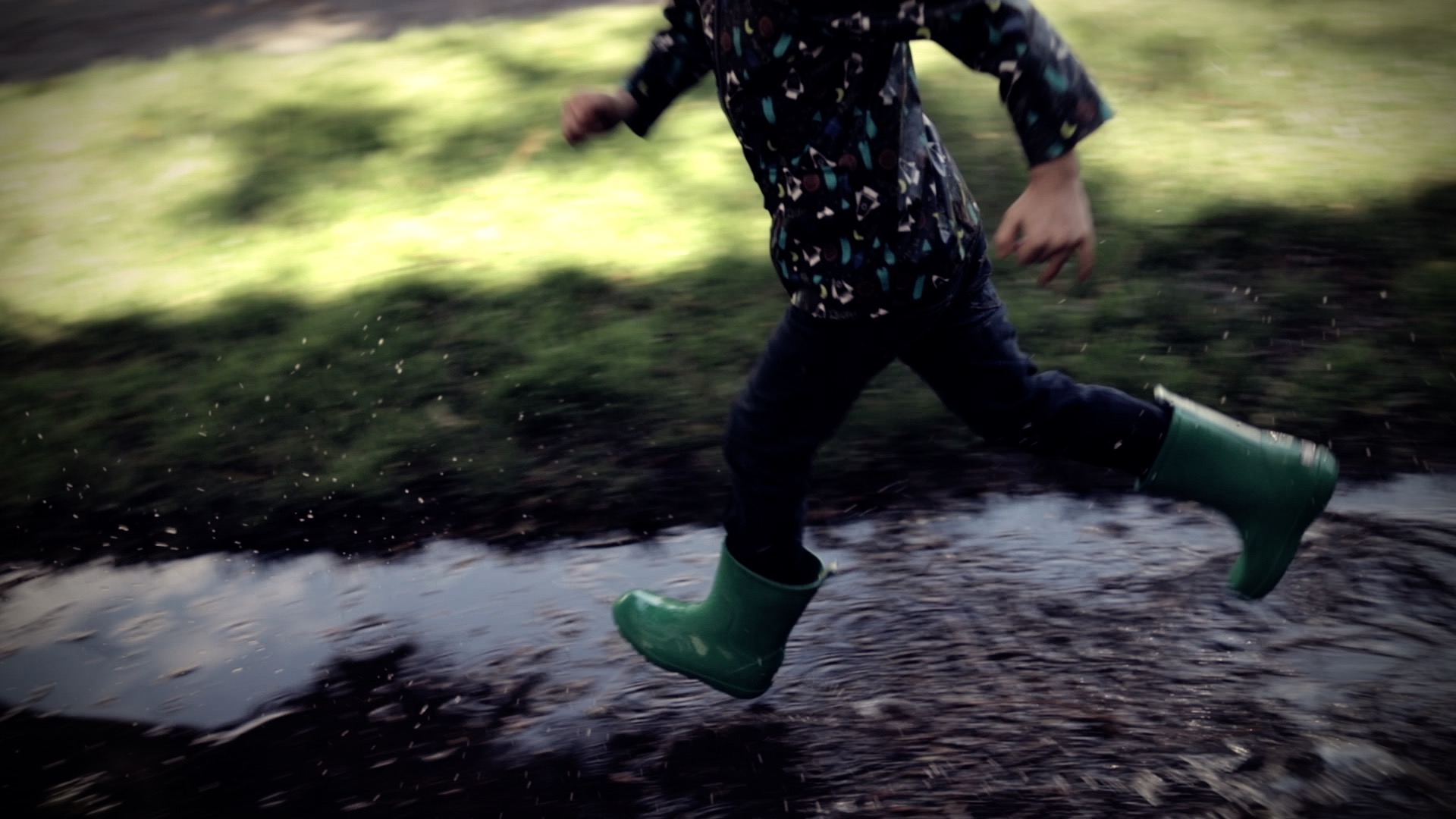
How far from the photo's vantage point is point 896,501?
265 cm

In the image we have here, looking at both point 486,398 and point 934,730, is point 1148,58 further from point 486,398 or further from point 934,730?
point 934,730

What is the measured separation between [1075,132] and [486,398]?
1884mm

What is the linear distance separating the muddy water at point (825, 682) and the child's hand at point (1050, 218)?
0.79m

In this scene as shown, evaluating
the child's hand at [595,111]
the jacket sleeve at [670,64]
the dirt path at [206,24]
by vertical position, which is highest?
the dirt path at [206,24]

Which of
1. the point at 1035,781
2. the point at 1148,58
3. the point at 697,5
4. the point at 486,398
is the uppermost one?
the point at 697,5

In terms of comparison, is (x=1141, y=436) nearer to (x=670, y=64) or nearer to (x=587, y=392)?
(x=670, y=64)

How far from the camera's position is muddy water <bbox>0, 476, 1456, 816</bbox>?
1930 mm

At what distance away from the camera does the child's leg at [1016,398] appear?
6.31 feet

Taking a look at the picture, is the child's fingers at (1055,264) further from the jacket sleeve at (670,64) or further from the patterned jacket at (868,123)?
the jacket sleeve at (670,64)

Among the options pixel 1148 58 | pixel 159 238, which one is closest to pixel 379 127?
pixel 159 238

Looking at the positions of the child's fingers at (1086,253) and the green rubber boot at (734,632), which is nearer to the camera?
the child's fingers at (1086,253)

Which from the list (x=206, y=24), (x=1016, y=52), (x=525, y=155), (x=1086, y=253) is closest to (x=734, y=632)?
(x=1086, y=253)

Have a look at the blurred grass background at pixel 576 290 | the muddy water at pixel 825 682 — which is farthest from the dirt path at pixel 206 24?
the muddy water at pixel 825 682

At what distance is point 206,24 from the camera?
7.07 meters
